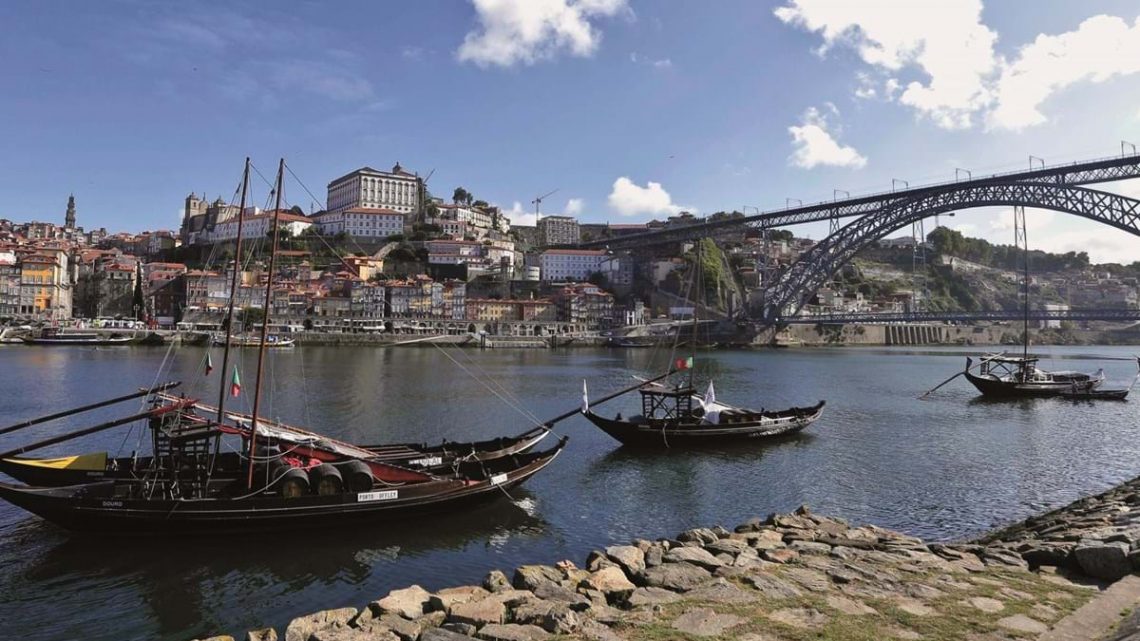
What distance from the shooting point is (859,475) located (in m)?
15.7

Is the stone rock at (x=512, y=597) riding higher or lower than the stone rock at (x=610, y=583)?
lower

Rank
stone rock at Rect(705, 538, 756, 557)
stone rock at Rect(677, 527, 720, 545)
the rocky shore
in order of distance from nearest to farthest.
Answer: the rocky shore, stone rock at Rect(705, 538, 756, 557), stone rock at Rect(677, 527, 720, 545)

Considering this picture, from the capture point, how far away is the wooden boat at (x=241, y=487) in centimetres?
991

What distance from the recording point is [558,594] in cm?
712

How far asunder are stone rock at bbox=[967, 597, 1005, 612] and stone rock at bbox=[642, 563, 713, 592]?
2.45 meters

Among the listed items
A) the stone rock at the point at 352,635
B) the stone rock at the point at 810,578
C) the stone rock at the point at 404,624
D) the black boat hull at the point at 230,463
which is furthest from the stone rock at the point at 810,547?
the black boat hull at the point at 230,463

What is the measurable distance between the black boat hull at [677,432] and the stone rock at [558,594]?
32.6 ft

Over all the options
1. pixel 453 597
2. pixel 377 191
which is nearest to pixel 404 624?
pixel 453 597

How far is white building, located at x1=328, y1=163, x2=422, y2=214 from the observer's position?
104m

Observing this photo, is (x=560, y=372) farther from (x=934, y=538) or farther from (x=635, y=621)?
(x=635, y=621)

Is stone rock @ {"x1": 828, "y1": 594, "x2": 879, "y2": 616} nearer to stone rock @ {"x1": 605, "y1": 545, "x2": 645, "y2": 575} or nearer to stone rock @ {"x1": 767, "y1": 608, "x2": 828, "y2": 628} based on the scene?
stone rock @ {"x1": 767, "y1": 608, "x2": 828, "y2": 628}

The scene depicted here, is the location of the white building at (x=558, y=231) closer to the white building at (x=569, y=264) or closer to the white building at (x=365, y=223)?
the white building at (x=569, y=264)

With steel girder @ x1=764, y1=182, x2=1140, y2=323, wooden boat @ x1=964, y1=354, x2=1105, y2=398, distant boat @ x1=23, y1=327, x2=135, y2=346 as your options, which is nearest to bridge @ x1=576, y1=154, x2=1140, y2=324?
Answer: steel girder @ x1=764, y1=182, x2=1140, y2=323

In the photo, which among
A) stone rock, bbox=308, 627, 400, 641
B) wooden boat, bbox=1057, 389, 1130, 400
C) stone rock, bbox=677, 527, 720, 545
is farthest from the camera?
wooden boat, bbox=1057, 389, 1130, 400
